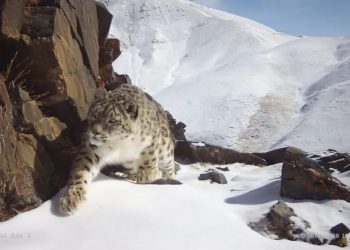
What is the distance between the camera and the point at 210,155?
12180 mm

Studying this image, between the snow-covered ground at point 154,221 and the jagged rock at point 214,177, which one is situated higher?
the snow-covered ground at point 154,221

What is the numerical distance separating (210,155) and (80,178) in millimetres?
6440

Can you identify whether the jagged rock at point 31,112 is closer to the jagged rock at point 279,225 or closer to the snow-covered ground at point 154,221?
the snow-covered ground at point 154,221

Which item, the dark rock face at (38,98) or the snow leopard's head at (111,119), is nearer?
the dark rock face at (38,98)

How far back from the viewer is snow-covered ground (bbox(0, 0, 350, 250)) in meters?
5.23

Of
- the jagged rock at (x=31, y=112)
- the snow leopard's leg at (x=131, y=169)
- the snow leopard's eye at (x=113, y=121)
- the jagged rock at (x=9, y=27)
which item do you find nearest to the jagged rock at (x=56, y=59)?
the jagged rock at (x=9, y=27)

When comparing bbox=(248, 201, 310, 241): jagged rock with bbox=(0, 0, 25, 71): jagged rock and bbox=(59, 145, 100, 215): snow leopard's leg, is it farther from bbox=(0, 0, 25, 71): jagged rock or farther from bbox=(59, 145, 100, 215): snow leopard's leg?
bbox=(0, 0, 25, 71): jagged rock

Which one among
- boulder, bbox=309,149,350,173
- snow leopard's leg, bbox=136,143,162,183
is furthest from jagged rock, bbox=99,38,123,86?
boulder, bbox=309,149,350,173

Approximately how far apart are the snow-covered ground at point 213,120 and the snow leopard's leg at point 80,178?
0.13 meters

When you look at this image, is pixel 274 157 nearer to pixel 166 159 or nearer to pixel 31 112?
pixel 166 159

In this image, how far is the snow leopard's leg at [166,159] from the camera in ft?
27.8

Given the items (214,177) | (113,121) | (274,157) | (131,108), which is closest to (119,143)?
(113,121)

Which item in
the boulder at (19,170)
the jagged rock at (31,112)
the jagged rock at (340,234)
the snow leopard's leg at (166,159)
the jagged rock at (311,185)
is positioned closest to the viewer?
the boulder at (19,170)

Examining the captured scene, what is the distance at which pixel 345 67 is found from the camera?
31.1m
